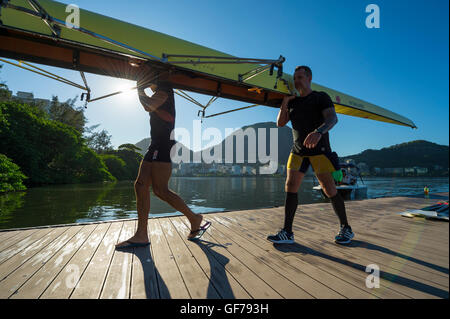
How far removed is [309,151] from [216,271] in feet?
5.02

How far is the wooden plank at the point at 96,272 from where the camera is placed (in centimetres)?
128

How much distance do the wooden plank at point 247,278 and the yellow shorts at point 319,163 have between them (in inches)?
46.8

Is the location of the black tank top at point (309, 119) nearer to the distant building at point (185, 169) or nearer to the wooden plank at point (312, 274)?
the wooden plank at point (312, 274)

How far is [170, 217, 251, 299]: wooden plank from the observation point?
1281mm

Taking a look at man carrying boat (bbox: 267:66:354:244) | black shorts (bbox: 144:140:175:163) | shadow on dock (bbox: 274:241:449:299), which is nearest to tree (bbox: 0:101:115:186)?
black shorts (bbox: 144:140:175:163)

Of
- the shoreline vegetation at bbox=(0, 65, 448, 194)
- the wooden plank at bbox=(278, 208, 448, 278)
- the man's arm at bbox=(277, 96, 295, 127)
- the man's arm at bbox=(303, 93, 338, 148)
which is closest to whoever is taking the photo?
the wooden plank at bbox=(278, 208, 448, 278)

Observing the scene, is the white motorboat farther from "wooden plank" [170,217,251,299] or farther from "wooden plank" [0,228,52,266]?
"wooden plank" [0,228,52,266]

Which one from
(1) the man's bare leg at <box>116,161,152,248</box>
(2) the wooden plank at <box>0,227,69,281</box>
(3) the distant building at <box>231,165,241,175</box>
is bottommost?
(3) the distant building at <box>231,165,241,175</box>

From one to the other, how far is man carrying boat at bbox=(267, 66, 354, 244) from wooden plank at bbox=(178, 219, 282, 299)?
2.01 feet

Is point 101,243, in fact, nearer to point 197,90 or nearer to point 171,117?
point 171,117

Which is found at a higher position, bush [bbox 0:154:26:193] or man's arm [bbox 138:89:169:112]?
man's arm [bbox 138:89:169:112]

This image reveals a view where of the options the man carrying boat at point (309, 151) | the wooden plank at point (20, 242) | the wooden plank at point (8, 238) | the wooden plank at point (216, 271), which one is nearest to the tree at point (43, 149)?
the wooden plank at point (8, 238)

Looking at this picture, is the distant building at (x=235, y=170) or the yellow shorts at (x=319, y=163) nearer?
the yellow shorts at (x=319, y=163)
